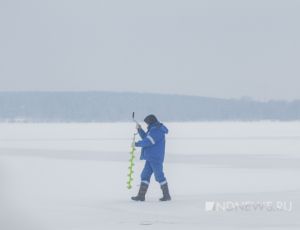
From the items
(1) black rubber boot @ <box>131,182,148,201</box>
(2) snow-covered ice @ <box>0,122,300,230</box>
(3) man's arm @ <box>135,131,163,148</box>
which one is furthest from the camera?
(1) black rubber boot @ <box>131,182,148,201</box>

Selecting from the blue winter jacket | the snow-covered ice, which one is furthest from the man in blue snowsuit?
the snow-covered ice

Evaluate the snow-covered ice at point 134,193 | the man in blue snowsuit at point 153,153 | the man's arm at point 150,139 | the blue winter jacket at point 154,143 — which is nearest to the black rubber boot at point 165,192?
the man in blue snowsuit at point 153,153

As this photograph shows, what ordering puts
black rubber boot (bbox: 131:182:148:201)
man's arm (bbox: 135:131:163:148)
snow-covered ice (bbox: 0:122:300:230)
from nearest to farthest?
snow-covered ice (bbox: 0:122:300:230), man's arm (bbox: 135:131:163:148), black rubber boot (bbox: 131:182:148:201)

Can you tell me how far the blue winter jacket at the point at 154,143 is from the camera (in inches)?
438

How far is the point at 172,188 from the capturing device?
45.4 ft

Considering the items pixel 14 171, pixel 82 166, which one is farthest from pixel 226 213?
pixel 82 166

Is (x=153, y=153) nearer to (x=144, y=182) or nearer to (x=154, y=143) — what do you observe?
(x=154, y=143)

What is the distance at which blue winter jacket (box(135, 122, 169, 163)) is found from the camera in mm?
11117

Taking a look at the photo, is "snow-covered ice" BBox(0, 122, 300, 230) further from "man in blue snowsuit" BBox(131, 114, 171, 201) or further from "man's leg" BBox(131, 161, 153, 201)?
"man in blue snowsuit" BBox(131, 114, 171, 201)

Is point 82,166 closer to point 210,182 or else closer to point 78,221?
point 210,182

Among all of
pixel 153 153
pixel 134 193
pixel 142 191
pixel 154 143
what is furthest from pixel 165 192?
pixel 134 193

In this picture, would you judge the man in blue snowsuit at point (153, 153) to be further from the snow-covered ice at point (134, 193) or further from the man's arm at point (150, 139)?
the snow-covered ice at point (134, 193)

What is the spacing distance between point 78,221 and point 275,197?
3943 mm

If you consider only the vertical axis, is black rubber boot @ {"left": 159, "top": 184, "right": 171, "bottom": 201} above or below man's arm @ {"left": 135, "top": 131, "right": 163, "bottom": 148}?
below
